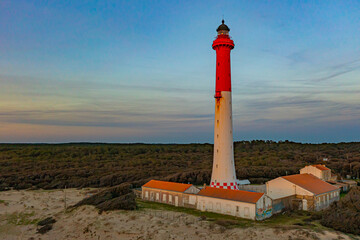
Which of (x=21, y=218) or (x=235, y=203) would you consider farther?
(x=21, y=218)

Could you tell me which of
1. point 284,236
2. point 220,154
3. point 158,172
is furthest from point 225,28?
point 158,172

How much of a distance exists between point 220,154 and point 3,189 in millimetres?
28943

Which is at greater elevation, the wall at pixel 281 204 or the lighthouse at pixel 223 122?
the lighthouse at pixel 223 122

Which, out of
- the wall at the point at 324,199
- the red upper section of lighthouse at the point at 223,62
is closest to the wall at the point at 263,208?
the wall at the point at 324,199

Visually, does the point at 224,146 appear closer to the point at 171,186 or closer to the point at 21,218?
the point at 171,186

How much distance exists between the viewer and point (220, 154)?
2361cm

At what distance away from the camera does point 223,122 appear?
23.7 meters

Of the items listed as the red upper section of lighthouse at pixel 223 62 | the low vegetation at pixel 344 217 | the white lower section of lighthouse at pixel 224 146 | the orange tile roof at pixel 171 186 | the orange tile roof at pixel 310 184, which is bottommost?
the low vegetation at pixel 344 217

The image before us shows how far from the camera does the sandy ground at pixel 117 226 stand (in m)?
16.6

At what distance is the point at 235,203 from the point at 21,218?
61.3 ft

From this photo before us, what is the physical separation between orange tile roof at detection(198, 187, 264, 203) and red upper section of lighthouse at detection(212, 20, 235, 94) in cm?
791

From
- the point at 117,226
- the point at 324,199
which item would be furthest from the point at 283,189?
the point at 117,226

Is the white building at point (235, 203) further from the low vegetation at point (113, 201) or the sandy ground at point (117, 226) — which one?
the low vegetation at point (113, 201)

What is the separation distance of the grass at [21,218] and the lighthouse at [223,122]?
52.1 feet
